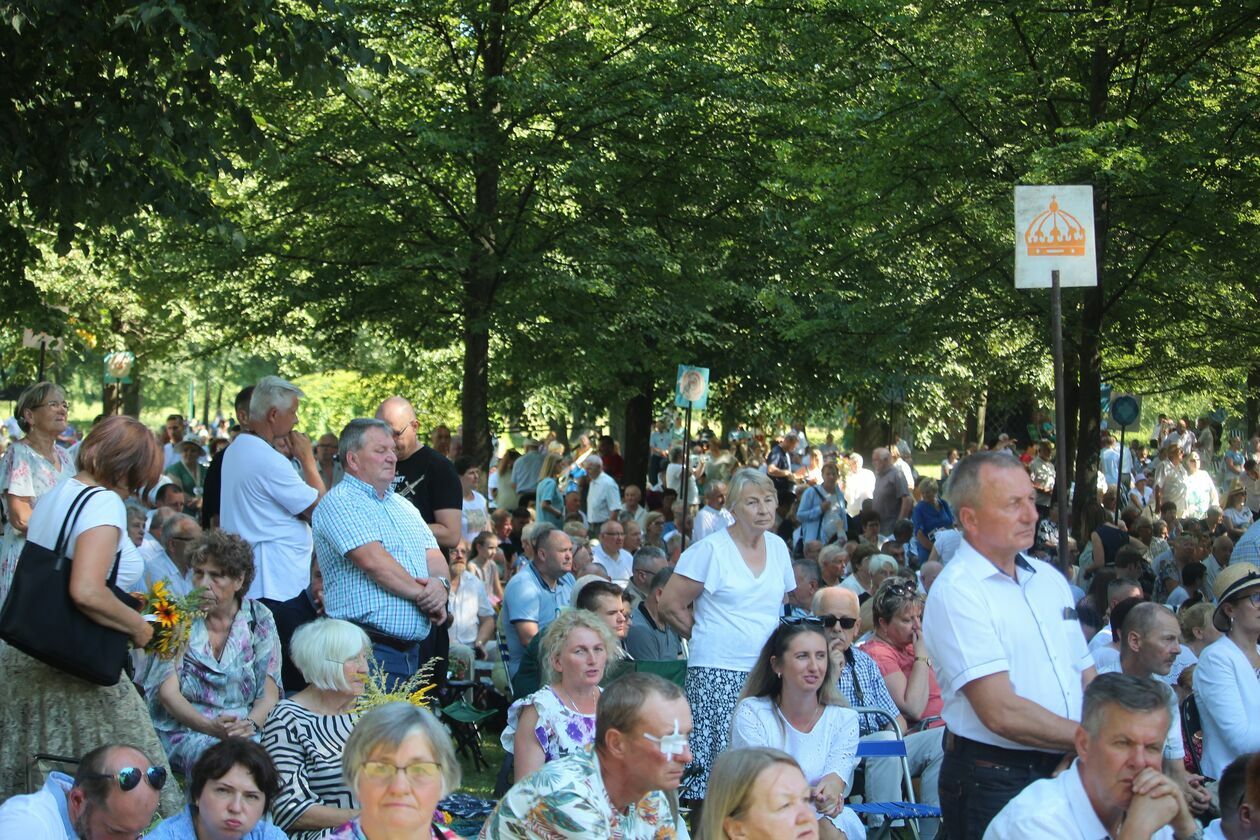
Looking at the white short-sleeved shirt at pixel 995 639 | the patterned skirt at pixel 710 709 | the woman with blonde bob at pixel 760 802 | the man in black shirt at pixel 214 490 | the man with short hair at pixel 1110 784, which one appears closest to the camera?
the woman with blonde bob at pixel 760 802

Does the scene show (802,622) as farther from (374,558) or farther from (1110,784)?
(1110,784)

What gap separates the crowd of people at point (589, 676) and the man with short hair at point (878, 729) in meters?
0.02

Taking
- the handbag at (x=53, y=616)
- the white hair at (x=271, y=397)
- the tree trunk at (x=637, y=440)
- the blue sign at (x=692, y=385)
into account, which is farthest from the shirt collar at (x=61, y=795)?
the tree trunk at (x=637, y=440)

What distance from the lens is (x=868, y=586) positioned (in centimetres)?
1108

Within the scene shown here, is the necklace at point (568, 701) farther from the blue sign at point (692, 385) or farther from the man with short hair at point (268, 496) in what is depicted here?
the blue sign at point (692, 385)

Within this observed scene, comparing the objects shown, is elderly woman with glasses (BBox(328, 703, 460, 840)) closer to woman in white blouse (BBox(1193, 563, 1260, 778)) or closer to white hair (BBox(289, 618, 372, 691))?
white hair (BBox(289, 618, 372, 691))

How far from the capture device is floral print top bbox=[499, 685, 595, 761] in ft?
19.0

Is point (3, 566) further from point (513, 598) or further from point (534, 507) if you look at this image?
point (534, 507)

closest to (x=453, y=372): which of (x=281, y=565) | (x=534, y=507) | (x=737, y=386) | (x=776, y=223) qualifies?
(x=737, y=386)

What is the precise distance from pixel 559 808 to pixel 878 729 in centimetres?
388

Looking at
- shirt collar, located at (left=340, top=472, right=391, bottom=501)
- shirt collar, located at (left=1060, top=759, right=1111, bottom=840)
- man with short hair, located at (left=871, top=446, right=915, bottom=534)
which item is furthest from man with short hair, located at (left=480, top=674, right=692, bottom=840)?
man with short hair, located at (left=871, top=446, right=915, bottom=534)

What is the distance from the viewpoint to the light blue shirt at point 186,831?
4.84 meters

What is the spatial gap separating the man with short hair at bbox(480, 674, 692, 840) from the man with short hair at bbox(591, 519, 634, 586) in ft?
27.7

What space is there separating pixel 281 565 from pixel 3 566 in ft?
4.15
